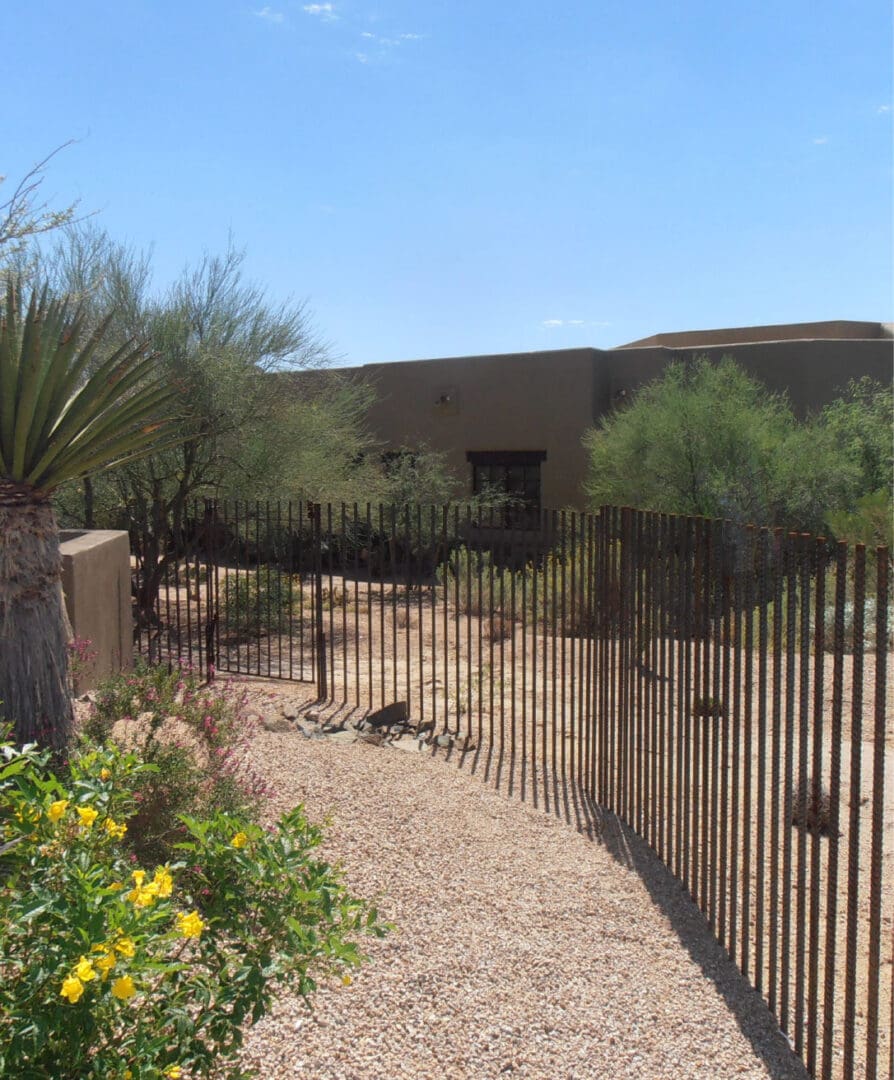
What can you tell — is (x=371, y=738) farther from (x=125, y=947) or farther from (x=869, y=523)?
(x=869, y=523)

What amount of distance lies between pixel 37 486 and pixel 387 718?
13.1ft

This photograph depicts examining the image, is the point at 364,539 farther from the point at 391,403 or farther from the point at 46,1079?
the point at 46,1079

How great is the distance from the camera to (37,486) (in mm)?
4938

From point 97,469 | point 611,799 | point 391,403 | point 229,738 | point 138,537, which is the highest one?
point 391,403

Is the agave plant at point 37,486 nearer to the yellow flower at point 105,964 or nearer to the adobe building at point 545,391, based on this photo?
the yellow flower at point 105,964

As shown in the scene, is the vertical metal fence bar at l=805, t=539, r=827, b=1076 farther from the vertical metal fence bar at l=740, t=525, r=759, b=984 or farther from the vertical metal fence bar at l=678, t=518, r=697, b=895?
the vertical metal fence bar at l=678, t=518, r=697, b=895

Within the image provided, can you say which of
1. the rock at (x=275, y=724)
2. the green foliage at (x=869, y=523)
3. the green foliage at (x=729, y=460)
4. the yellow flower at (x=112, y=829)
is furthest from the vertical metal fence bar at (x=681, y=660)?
the green foliage at (x=729, y=460)

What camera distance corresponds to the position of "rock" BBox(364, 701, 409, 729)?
816 cm

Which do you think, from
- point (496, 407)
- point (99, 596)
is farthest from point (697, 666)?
point (496, 407)

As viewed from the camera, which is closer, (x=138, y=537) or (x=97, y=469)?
(x=97, y=469)

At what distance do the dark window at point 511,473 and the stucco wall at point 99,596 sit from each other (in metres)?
14.6

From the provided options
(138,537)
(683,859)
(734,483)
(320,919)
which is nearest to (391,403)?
(734,483)

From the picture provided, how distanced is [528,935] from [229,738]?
197 centimetres

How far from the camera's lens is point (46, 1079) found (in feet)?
6.93
